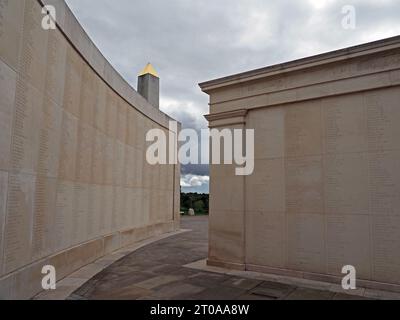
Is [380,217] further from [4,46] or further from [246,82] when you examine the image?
[4,46]

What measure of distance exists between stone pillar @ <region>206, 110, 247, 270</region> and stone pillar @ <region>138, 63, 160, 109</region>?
8.92 metres

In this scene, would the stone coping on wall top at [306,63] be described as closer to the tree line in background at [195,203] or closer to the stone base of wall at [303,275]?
the stone base of wall at [303,275]

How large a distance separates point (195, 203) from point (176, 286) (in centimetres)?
3151

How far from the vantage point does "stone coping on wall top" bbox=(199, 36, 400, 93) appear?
7711 millimetres

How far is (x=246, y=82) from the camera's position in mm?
9969

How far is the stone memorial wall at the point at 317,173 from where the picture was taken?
762cm

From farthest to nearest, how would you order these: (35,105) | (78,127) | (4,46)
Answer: (78,127), (35,105), (4,46)

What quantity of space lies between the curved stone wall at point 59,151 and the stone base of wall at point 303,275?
170 inches

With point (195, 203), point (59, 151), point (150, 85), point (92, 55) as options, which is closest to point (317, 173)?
point (59, 151)

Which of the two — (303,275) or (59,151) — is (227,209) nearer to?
(303,275)

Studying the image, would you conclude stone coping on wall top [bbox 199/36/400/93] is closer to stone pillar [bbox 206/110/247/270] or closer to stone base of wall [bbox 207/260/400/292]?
stone pillar [bbox 206/110/247/270]

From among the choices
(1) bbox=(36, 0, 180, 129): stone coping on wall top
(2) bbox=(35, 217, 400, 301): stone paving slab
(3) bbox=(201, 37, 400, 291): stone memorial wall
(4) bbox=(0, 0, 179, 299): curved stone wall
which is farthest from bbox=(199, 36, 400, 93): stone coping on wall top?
(2) bbox=(35, 217, 400, 301): stone paving slab
